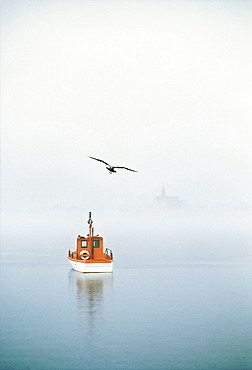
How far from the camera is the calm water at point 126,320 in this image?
77.8 feet

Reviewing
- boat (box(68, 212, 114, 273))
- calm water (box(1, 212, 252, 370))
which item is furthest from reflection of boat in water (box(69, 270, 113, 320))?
boat (box(68, 212, 114, 273))

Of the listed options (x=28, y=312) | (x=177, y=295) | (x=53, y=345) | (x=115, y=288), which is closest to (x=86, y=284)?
(x=115, y=288)

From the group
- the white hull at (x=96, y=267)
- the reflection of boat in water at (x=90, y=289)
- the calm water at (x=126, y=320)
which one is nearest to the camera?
the calm water at (x=126, y=320)

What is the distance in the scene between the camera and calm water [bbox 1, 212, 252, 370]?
23703 mm

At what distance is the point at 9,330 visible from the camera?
27.9 meters

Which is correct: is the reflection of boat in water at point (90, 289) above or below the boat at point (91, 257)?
below

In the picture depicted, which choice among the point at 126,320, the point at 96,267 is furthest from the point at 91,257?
the point at 126,320

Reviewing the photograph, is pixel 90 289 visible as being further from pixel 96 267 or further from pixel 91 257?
pixel 91 257

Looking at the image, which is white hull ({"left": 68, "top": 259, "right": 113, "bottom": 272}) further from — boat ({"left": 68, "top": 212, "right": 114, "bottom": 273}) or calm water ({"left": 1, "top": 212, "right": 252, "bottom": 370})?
calm water ({"left": 1, "top": 212, "right": 252, "bottom": 370})

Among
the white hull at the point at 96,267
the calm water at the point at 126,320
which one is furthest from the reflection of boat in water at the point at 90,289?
the white hull at the point at 96,267

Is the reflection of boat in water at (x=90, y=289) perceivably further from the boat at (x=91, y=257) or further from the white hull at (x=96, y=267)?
the boat at (x=91, y=257)

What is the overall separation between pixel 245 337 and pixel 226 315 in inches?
182

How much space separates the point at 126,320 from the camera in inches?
1194

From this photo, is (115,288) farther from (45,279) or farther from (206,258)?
(206,258)
